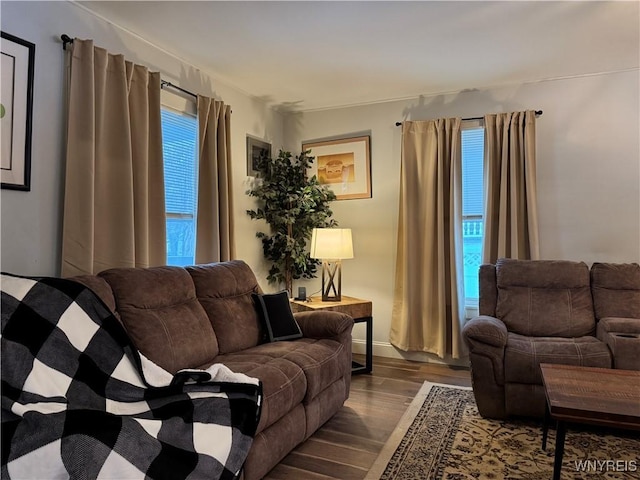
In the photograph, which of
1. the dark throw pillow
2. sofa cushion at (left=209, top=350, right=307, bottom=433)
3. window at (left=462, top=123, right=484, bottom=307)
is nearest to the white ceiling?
window at (left=462, top=123, right=484, bottom=307)

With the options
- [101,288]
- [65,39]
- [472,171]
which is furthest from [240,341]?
[472,171]

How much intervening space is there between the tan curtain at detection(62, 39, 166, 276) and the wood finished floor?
4.82ft

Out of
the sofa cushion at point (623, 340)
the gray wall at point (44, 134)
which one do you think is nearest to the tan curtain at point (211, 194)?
the gray wall at point (44, 134)

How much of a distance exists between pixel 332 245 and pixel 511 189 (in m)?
1.54

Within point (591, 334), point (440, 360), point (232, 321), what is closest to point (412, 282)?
point (440, 360)

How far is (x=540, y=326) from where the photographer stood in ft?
10.4

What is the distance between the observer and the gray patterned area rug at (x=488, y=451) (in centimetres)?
217

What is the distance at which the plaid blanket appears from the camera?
1.41m

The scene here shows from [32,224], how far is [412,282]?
2937mm

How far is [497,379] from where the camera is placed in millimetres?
2752

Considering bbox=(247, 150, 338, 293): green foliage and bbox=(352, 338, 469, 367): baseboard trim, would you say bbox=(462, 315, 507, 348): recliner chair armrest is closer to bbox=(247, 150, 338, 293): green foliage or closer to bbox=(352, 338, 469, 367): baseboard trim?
bbox=(352, 338, 469, 367): baseboard trim

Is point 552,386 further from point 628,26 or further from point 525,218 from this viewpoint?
point 628,26

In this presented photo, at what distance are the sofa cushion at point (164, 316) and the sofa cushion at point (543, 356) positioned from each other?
1.75 metres

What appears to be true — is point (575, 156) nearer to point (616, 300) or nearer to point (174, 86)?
point (616, 300)
